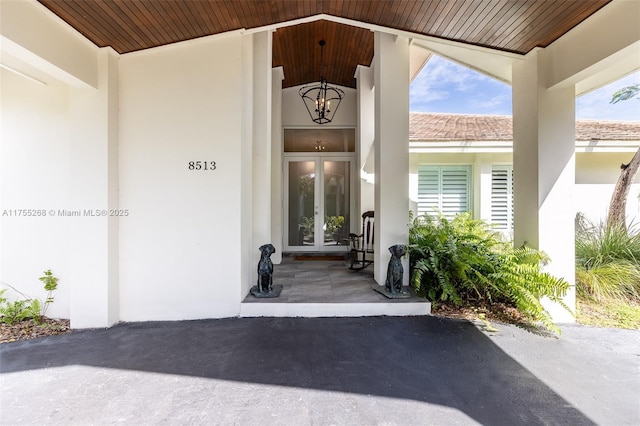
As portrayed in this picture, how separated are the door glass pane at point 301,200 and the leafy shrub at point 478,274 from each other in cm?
312

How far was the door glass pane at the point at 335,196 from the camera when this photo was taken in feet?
22.1

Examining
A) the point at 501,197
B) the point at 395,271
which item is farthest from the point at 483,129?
the point at 395,271

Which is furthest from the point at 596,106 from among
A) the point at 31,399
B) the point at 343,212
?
the point at 31,399

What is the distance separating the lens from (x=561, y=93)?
126 inches

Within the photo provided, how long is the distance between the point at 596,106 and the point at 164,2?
33.9ft

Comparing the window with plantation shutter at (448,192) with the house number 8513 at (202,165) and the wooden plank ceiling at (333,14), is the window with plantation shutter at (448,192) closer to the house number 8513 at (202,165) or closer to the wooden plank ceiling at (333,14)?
the wooden plank ceiling at (333,14)

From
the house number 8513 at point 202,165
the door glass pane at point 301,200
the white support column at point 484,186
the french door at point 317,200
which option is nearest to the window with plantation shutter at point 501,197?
the white support column at point 484,186

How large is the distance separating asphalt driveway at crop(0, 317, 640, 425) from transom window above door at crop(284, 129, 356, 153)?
15.1 ft

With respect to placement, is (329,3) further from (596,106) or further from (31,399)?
(596,106)

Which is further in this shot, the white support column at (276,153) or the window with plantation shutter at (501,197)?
the window with plantation shutter at (501,197)

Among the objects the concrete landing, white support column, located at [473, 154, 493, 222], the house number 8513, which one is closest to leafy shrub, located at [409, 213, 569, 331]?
the concrete landing

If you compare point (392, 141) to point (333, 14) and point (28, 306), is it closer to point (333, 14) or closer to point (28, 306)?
point (333, 14)

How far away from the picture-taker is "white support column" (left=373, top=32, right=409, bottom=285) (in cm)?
383

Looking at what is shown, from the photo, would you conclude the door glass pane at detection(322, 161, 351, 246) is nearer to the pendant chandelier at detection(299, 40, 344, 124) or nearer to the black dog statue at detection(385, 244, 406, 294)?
the pendant chandelier at detection(299, 40, 344, 124)
